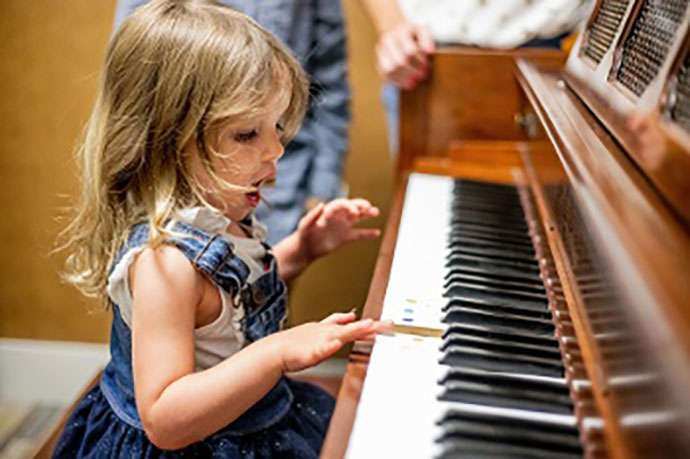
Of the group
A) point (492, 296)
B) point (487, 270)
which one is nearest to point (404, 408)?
point (492, 296)

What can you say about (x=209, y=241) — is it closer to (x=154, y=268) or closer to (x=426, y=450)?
(x=154, y=268)

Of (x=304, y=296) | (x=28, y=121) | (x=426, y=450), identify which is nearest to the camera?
(x=426, y=450)

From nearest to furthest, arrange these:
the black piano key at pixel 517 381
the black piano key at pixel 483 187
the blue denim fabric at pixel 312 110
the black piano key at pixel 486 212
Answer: the black piano key at pixel 517 381 → the black piano key at pixel 486 212 → the black piano key at pixel 483 187 → the blue denim fabric at pixel 312 110

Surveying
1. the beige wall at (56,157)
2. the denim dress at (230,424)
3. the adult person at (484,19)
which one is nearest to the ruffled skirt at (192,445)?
the denim dress at (230,424)

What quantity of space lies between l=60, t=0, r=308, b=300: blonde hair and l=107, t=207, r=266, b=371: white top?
0.10 feet

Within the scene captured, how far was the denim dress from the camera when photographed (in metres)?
1.19

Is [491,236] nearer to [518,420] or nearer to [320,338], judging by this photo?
[320,338]

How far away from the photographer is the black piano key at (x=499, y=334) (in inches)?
40.8

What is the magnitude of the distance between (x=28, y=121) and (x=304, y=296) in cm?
94

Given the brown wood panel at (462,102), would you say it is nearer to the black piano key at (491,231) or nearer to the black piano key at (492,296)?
the black piano key at (491,231)

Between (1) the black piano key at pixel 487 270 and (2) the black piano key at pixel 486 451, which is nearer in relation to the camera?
(2) the black piano key at pixel 486 451

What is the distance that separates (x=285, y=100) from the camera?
49.3 inches

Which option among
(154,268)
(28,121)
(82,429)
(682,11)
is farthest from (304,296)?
(682,11)

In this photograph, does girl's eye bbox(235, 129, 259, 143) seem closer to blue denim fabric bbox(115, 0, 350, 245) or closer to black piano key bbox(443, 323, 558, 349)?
black piano key bbox(443, 323, 558, 349)
